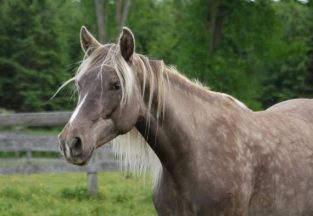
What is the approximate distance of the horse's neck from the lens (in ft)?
14.0

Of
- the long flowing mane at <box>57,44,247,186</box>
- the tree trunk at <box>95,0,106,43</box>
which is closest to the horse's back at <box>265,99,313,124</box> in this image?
the long flowing mane at <box>57,44,247,186</box>

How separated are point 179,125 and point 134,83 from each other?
46 centimetres

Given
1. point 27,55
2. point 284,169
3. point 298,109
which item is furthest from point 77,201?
point 27,55

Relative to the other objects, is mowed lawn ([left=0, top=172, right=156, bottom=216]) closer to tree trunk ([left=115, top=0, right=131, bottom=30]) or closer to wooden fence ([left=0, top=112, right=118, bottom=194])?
wooden fence ([left=0, top=112, right=118, bottom=194])

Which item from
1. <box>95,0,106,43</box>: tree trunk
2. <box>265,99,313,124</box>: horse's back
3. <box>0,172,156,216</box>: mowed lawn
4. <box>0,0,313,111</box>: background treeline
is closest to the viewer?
<box>265,99,313,124</box>: horse's back

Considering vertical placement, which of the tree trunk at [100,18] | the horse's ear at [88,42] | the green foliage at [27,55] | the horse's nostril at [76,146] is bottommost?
the green foliage at [27,55]

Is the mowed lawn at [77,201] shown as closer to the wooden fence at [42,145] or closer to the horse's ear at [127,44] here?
the wooden fence at [42,145]

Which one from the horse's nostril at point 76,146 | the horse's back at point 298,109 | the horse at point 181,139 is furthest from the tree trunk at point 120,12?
the horse's nostril at point 76,146

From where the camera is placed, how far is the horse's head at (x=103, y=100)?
377 cm

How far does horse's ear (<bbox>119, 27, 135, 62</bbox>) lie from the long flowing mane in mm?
38

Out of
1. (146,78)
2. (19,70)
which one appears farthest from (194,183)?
(19,70)

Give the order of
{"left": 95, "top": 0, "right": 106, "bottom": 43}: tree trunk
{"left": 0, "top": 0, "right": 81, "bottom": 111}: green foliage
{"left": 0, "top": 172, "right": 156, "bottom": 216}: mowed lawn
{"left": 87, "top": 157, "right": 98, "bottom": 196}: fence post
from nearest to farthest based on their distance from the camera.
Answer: {"left": 0, "top": 172, "right": 156, "bottom": 216}: mowed lawn → {"left": 87, "top": 157, "right": 98, "bottom": 196}: fence post → {"left": 95, "top": 0, "right": 106, "bottom": 43}: tree trunk → {"left": 0, "top": 0, "right": 81, "bottom": 111}: green foliage

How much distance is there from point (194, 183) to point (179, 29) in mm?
8613

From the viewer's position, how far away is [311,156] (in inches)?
191
